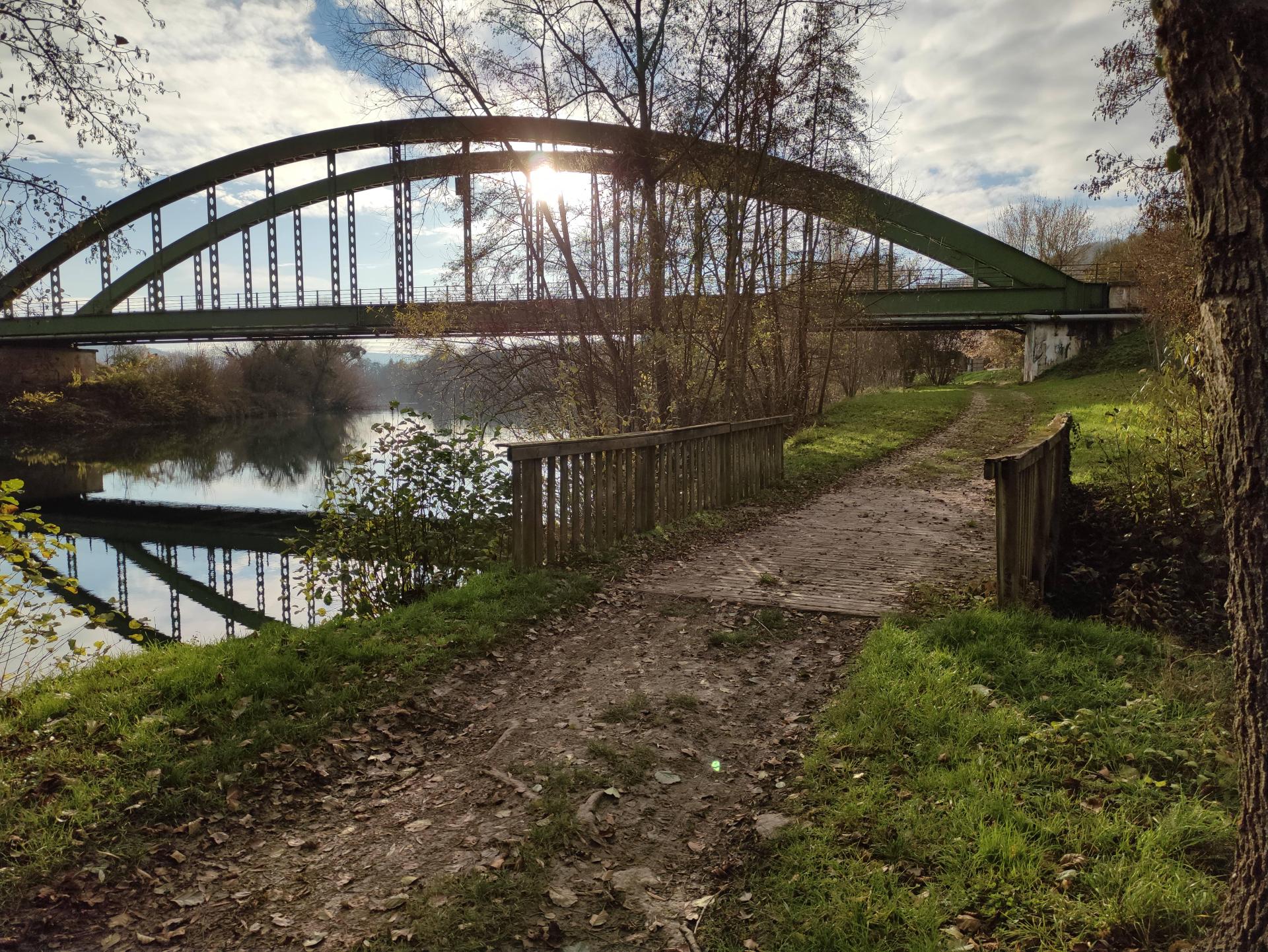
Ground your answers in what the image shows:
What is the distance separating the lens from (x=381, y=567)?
755cm

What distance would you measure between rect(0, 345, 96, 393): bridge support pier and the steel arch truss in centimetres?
154

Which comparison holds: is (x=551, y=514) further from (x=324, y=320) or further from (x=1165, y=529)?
(x=324, y=320)

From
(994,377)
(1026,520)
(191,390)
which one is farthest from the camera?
(994,377)

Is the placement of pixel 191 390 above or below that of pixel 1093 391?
above

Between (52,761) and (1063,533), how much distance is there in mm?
8136

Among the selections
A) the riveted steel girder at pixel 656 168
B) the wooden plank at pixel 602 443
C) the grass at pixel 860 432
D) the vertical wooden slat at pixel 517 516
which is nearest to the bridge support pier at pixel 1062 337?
the grass at pixel 860 432

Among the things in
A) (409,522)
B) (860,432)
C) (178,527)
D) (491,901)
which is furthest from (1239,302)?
(178,527)

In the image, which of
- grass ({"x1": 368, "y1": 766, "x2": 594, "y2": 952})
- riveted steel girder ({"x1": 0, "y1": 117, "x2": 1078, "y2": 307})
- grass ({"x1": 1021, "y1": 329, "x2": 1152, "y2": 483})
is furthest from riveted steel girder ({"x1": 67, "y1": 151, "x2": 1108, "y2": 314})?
grass ({"x1": 368, "y1": 766, "x2": 594, "y2": 952})

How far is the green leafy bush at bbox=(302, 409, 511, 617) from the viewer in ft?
24.2

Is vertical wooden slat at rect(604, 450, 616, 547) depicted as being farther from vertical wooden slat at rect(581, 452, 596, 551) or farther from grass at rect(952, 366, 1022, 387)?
grass at rect(952, 366, 1022, 387)

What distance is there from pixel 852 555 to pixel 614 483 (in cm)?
247

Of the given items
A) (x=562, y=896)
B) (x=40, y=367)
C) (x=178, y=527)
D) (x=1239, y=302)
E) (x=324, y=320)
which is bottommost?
(x=178, y=527)

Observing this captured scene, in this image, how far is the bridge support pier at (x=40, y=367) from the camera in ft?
129

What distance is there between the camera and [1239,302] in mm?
1957
